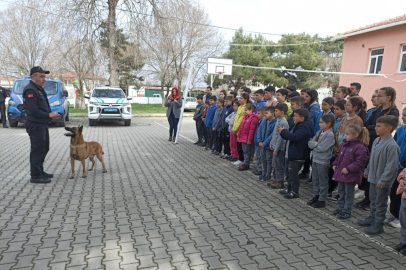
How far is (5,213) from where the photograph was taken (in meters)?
4.02

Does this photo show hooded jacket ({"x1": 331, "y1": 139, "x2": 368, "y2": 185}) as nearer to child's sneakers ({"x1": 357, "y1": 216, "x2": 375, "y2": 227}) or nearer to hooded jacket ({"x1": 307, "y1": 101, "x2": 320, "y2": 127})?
child's sneakers ({"x1": 357, "y1": 216, "x2": 375, "y2": 227})

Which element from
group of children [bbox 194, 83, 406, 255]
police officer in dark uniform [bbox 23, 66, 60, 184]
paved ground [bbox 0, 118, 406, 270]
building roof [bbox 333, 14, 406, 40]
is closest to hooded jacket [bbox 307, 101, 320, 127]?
group of children [bbox 194, 83, 406, 255]

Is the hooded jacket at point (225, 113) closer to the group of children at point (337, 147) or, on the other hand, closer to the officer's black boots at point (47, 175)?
the group of children at point (337, 147)

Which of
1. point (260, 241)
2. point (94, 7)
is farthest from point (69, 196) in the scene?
point (94, 7)

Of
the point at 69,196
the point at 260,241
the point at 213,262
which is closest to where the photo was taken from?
the point at 213,262

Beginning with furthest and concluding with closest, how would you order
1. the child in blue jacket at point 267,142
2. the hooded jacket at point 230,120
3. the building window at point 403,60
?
1. the building window at point 403,60
2. the hooded jacket at point 230,120
3. the child in blue jacket at point 267,142

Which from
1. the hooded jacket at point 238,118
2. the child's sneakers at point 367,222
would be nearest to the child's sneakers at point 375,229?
the child's sneakers at point 367,222

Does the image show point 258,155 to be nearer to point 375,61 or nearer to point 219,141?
point 219,141

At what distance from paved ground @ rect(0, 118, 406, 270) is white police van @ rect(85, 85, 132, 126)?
7869 millimetres

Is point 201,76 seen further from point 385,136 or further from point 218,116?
point 385,136

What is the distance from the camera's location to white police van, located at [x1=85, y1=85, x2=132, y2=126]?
13945mm

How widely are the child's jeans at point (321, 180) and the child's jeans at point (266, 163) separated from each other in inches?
48.8

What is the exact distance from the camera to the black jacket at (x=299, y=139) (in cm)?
452

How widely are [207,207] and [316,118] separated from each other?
2818 mm
